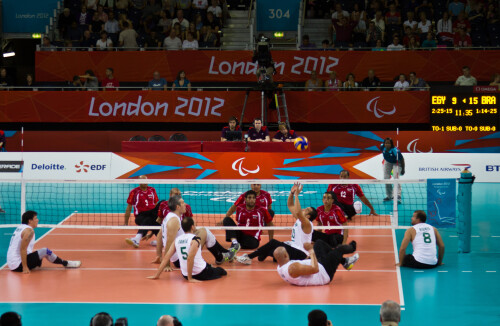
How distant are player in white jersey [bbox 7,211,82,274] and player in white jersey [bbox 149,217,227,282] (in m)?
2.26

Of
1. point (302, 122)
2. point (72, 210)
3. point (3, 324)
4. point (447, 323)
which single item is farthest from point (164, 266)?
point (302, 122)

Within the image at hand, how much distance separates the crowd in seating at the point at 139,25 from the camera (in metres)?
30.8

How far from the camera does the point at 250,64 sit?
2980 centimetres

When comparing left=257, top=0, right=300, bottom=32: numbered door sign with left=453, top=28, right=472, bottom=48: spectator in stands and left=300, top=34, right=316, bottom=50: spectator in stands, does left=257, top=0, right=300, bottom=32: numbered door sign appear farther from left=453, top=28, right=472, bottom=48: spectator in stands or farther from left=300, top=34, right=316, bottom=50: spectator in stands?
left=453, top=28, right=472, bottom=48: spectator in stands

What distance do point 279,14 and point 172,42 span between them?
636 centimetres

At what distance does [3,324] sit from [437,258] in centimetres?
950

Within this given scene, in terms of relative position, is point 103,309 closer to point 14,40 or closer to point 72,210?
point 72,210

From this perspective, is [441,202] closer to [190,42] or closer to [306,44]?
[306,44]

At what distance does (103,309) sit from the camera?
11.4 metres

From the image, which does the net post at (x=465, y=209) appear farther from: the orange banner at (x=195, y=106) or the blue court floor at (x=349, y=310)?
the orange banner at (x=195, y=106)

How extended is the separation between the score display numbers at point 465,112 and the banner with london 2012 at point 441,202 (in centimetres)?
1302

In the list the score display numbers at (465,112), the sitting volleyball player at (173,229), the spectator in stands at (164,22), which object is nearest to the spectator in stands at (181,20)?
the spectator in stands at (164,22)

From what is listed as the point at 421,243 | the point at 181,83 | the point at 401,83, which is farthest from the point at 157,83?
the point at 421,243

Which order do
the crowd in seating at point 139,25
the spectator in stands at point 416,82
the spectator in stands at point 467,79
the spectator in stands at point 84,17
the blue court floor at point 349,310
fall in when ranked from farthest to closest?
the spectator in stands at point 84,17, the crowd in seating at point 139,25, the spectator in stands at point 416,82, the spectator in stands at point 467,79, the blue court floor at point 349,310
